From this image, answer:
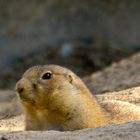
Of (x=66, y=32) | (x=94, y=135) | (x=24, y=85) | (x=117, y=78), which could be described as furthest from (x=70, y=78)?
(x=66, y=32)

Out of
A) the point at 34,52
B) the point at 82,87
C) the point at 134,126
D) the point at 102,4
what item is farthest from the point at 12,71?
the point at 134,126

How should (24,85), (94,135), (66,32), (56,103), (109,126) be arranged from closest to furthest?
(94,135), (109,126), (24,85), (56,103), (66,32)

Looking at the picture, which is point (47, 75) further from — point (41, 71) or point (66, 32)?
point (66, 32)

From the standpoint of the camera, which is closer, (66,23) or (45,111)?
(45,111)

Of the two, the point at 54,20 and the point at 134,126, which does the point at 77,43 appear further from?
the point at 134,126

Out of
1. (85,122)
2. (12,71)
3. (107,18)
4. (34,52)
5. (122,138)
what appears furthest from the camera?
(107,18)

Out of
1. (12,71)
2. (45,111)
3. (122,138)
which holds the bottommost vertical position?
(122,138)

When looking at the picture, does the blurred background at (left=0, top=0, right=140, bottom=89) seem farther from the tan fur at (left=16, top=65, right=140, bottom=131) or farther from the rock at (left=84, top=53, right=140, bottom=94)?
the tan fur at (left=16, top=65, right=140, bottom=131)
